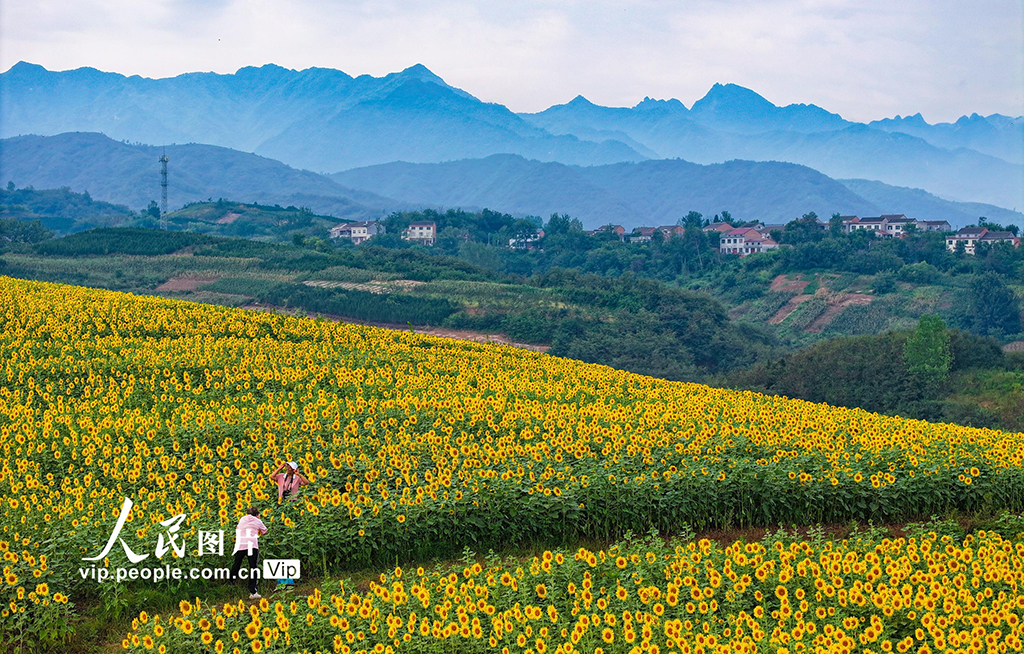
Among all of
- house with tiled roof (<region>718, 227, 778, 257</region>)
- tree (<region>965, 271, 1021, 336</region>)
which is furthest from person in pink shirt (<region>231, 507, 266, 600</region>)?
house with tiled roof (<region>718, 227, 778, 257</region>)

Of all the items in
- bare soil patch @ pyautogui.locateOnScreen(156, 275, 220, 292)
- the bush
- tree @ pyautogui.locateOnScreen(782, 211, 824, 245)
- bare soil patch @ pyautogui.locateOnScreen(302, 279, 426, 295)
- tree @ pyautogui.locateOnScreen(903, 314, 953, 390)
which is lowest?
bare soil patch @ pyautogui.locateOnScreen(156, 275, 220, 292)

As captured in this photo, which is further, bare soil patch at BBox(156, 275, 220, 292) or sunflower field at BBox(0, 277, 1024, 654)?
bare soil patch at BBox(156, 275, 220, 292)

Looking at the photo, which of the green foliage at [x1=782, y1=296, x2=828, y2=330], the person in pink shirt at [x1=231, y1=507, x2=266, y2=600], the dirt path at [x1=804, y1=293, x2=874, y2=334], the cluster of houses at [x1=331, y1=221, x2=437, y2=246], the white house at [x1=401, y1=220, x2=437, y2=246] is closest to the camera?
the person in pink shirt at [x1=231, y1=507, x2=266, y2=600]

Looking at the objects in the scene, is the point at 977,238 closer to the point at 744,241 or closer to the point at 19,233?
the point at 744,241

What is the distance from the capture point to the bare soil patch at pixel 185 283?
8275cm

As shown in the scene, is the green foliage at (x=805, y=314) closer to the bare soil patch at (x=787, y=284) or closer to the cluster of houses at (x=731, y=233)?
the bare soil patch at (x=787, y=284)

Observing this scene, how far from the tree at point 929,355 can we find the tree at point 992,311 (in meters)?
40.7

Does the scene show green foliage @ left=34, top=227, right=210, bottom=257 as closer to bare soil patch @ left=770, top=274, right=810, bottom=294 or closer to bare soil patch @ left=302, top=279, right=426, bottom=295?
bare soil patch @ left=302, top=279, right=426, bottom=295

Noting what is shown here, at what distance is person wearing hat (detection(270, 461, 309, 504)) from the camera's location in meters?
13.2

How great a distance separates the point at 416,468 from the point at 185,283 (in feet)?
245

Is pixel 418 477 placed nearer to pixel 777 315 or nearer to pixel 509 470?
pixel 509 470

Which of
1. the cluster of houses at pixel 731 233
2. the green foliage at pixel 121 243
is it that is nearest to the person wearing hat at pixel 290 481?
the green foliage at pixel 121 243

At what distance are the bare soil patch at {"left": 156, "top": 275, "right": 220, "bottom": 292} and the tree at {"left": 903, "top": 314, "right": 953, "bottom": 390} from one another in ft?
180

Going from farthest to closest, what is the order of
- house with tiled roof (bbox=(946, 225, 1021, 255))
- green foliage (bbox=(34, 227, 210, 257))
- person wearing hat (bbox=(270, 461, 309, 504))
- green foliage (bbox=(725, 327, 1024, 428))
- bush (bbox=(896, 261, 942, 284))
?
house with tiled roof (bbox=(946, 225, 1021, 255)) < bush (bbox=(896, 261, 942, 284)) < green foliage (bbox=(34, 227, 210, 257)) < green foliage (bbox=(725, 327, 1024, 428)) < person wearing hat (bbox=(270, 461, 309, 504))
